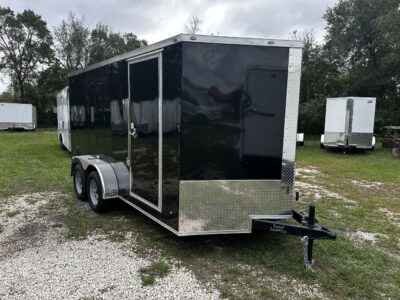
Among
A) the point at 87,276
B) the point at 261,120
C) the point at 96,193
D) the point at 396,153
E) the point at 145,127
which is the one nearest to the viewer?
the point at 87,276

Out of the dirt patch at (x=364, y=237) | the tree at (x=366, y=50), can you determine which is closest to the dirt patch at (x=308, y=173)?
the dirt patch at (x=364, y=237)

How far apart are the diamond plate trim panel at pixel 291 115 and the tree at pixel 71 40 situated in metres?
36.0

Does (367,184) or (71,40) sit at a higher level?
(71,40)

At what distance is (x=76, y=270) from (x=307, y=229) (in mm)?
2436

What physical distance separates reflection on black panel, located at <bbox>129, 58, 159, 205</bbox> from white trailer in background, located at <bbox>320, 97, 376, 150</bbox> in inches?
464

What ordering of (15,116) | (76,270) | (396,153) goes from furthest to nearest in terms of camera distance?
1. (15,116)
2. (396,153)
3. (76,270)

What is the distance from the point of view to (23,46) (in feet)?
115

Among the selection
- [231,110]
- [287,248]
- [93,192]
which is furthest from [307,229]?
[93,192]

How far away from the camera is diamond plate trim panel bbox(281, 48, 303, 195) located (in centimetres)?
357

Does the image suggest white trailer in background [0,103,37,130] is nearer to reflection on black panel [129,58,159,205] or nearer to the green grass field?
the green grass field

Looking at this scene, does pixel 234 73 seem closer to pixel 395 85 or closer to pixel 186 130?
pixel 186 130

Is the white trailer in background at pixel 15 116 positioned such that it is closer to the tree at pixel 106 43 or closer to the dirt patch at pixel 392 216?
the tree at pixel 106 43

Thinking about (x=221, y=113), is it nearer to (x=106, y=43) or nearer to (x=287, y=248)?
(x=287, y=248)

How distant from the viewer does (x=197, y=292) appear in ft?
10.2
